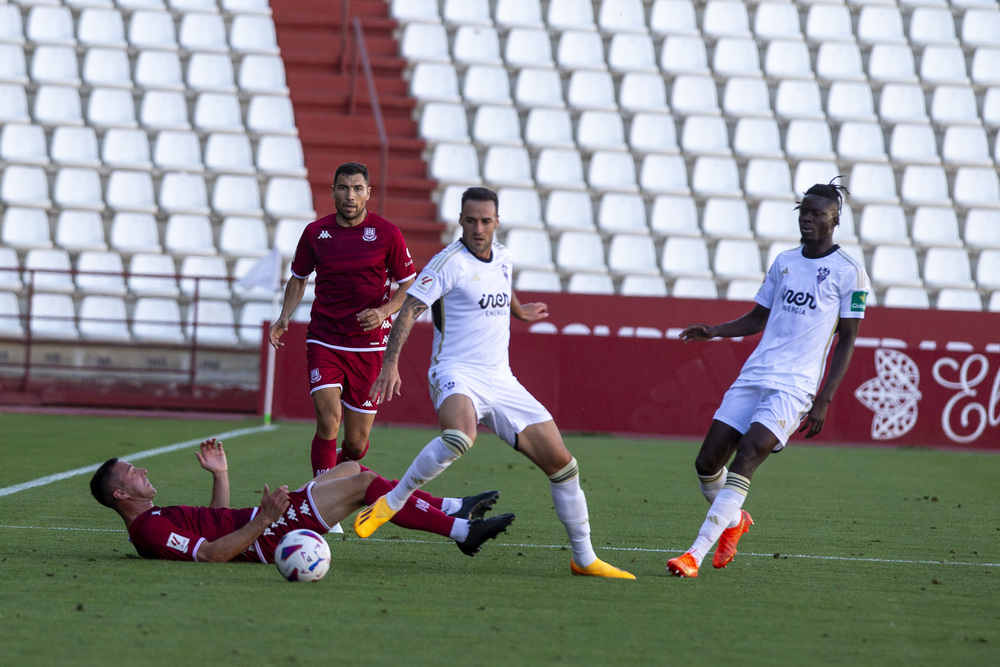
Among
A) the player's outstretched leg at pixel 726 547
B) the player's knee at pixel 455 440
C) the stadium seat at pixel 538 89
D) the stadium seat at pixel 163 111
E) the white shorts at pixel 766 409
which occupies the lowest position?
the player's outstretched leg at pixel 726 547

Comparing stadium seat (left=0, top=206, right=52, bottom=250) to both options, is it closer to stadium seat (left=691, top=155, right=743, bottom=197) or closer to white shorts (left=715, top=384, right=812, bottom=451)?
stadium seat (left=691, top=155, right=743, bottom=197)

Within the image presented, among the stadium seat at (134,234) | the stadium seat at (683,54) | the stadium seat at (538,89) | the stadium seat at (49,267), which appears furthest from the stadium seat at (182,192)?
the stadium seat at (683,54)

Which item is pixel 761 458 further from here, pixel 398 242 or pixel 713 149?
pixel 713 149

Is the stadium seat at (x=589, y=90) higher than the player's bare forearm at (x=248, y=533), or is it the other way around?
the stadium seat at (x=589, y=90)

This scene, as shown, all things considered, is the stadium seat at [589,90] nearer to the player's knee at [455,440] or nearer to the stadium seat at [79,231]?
the stadium seat at [79,231]

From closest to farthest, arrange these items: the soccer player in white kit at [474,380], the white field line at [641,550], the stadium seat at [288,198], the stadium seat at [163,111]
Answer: the soccer player in white kit at [474,380] → the white field line at [641,550] → the stadium seat at [288,198] → the stadium seat at [163,111]

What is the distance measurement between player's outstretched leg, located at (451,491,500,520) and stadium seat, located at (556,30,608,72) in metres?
14.0

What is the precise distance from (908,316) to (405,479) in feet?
36.5

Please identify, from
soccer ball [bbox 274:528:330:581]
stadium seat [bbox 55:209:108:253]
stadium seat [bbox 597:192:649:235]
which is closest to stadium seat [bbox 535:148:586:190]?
stadium seat [bbox 597:192:649:235]

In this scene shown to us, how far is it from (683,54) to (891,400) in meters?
7.44

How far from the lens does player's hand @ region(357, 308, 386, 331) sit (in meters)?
5.91

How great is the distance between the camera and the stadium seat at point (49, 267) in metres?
15.9

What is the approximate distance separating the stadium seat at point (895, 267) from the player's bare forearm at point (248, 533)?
44.8 feet

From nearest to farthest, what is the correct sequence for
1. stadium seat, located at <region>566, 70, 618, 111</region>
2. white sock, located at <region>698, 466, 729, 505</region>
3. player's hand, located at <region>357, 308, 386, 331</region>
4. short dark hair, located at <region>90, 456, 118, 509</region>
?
short dark hair, located at <region>90, 456, 118, 509</region> → white sock, located at <region>698, 466, 729, 505</region> → player's hand, located at <region>357, 308, 386, 331</region> → stadium seat, located at <region>566, 70, 618, 111</region>
